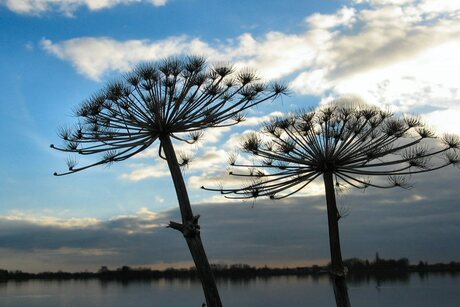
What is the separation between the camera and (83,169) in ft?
52.8

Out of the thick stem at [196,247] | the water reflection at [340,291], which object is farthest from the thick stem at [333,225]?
the thick stem at [196,247]

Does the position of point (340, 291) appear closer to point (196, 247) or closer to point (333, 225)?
point (333, 225)

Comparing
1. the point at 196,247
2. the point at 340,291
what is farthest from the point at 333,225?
the point at 196,247

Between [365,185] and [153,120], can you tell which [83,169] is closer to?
[153,120]

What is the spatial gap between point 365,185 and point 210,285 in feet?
19.6

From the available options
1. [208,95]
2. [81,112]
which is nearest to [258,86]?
[208,95]

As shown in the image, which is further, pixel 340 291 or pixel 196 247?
pixel 340 291

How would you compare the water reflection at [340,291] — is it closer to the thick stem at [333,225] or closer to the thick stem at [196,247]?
the thick stem at [333,225]

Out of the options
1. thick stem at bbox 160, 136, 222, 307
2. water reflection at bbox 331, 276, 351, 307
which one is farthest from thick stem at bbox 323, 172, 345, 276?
thick stem at bbox 160, 136, 222, 307

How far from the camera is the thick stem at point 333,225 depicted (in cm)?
1652

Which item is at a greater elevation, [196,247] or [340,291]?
[196,247]

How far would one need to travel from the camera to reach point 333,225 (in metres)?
17.0

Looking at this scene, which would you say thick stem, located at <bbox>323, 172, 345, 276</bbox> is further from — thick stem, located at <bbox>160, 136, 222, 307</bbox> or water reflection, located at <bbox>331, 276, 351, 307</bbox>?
thick stem, located at <bbox>160, 136, 222, 307</bbox>

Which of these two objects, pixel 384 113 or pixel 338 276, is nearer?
pixel 338 276
